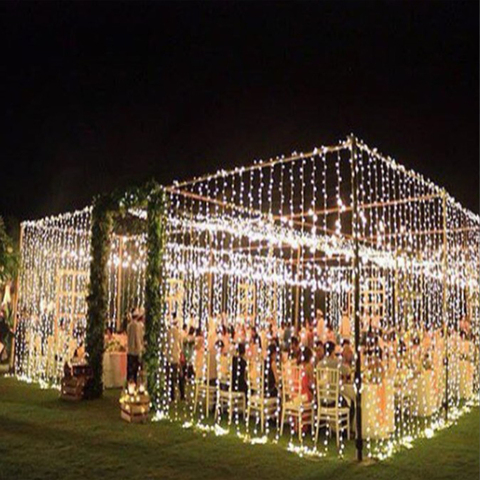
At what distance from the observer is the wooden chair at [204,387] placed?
8.02 m

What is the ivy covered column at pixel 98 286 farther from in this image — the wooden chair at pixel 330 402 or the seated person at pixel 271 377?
the wooden chair at pixel 330 402

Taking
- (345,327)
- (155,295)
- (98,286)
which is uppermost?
(98,286)

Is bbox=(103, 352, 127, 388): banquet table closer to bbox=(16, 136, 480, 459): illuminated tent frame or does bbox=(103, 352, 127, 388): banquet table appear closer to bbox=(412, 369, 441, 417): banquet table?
bbox=(16, 136, 480, 459): illuminated tent frame

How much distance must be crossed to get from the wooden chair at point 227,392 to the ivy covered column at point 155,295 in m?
0.84

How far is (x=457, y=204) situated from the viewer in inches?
343

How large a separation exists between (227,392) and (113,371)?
3.52 m

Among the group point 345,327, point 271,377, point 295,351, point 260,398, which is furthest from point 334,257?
point 260,398

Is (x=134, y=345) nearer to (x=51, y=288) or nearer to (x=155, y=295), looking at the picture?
(x=155, y=295)

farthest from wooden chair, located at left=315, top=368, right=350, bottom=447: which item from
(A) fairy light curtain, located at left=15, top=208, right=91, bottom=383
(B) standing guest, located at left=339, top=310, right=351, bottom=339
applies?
(B) standing guest, located at left=339, top=310, right=351, bottom=339

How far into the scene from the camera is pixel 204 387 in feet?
26.5

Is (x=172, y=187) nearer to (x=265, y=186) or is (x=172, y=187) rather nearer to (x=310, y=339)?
(x=265, y=186)

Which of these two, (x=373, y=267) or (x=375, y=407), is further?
(x=373, y=267)

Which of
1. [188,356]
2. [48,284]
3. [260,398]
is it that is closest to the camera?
[260,398]

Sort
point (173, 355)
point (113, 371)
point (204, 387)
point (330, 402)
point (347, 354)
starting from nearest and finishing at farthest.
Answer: point (330, 402) → point (347, 354) → point (204, 387) → point (173, 355) → point (113, 371)
